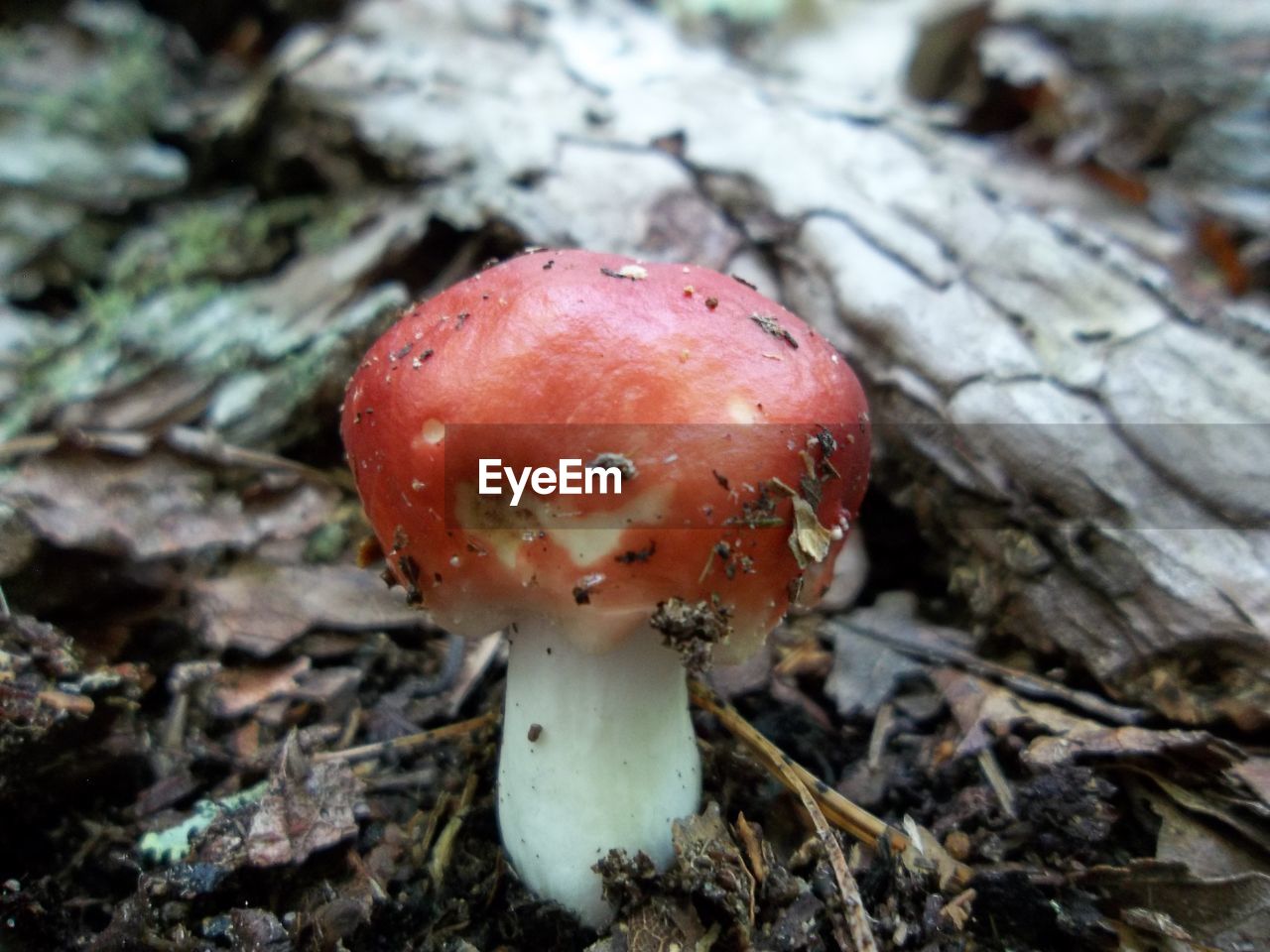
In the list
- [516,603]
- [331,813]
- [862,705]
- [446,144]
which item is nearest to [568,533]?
[516,603]

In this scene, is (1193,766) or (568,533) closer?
(568,533)

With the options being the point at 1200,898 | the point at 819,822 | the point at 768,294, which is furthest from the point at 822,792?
the point at 768,294

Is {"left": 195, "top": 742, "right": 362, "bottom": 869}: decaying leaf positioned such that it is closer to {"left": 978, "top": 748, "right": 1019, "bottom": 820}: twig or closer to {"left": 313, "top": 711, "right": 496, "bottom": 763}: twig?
{"left": 313, "top": 711, "right": 496, "bottom": 763}: twig

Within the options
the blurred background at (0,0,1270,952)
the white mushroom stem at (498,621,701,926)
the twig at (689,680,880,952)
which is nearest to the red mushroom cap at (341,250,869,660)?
the white mushroom stem at (498,621,701,926)

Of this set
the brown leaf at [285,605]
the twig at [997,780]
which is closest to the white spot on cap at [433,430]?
the brown leaf at [285,605]

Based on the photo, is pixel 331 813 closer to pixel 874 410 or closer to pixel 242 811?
pixel 242 811

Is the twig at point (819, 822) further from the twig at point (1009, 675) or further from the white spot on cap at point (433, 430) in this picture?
the white spot on cap at point (433, 430)
